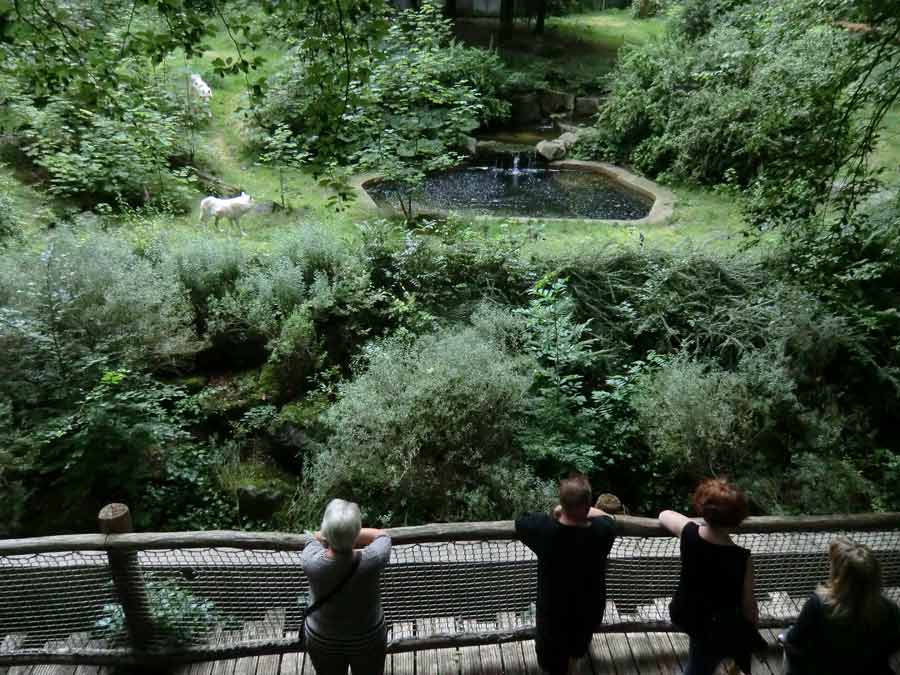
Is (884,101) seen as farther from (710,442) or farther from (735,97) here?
(735,97)

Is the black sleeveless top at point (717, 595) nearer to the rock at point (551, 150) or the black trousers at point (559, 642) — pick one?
the black trousers at point (559, 642)

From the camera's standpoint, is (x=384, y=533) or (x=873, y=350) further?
(x=873, y=350)

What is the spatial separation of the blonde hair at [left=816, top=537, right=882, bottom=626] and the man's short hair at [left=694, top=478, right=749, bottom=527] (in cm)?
37

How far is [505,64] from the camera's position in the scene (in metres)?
19.0

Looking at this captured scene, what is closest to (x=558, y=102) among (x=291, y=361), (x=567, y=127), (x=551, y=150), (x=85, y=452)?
(x=567, y=127)

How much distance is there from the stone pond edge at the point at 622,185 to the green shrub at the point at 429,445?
5.42 metres

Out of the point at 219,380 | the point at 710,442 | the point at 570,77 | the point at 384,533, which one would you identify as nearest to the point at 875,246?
the point at 710,442

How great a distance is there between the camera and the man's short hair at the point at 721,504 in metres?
2.85

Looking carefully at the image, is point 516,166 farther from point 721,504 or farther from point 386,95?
point 721,504

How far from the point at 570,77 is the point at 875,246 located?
45.8ft

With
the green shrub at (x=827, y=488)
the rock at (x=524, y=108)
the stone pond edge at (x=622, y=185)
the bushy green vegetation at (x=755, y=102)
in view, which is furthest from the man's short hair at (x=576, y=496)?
the rock at (x=524, y=108)

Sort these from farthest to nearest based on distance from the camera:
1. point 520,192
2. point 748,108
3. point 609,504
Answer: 1. point 520,192
2. point 748,108
3. point 609,504

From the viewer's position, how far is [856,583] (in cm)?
262

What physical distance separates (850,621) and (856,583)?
169mm
